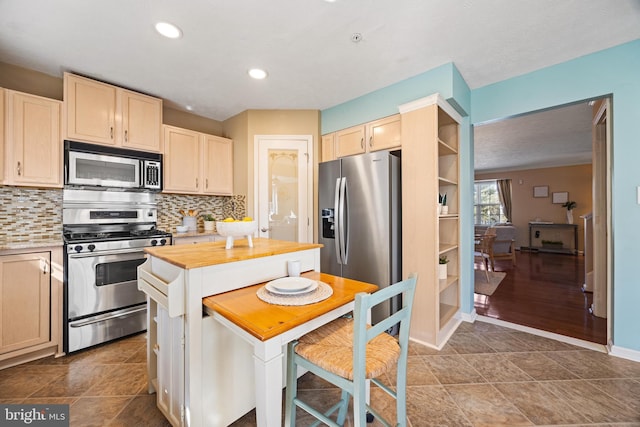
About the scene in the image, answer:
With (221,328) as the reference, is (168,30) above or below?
above

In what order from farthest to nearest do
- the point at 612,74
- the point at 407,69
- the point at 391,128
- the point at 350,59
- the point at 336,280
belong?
the point at 391,128 < the point at 407,69 < the point at 350,59 < the point at 612,74 < the point at 336,280

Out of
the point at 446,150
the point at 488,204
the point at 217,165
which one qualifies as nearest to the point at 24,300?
the point at 217,165

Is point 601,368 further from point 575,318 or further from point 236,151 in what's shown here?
point 236,151

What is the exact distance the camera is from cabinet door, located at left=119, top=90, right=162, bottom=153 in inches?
104

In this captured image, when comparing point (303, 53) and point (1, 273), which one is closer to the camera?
point (1, 273)

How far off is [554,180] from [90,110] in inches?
406

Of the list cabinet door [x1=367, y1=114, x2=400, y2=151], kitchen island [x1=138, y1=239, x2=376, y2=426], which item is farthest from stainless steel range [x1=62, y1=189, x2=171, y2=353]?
cabinet door [x1=367, y1=114, x2=400, y2=151]

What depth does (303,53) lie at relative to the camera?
7.09 feet

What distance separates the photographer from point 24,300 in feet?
6.47

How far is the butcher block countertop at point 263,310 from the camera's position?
3.09 feet

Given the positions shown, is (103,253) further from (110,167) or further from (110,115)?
(110,115)

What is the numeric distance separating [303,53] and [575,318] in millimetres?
3844

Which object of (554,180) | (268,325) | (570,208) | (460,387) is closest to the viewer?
(268,325)

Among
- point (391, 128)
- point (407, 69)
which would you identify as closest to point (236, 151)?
point (391, 128)
